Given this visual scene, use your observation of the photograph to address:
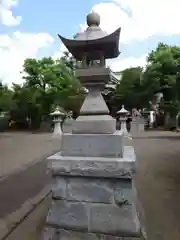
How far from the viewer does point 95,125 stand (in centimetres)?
288

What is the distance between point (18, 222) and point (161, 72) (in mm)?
18471

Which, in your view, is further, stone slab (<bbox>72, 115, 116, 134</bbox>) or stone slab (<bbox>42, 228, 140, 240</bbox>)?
stone slab (<bbox>72, 115, 116, 134</bbox>)

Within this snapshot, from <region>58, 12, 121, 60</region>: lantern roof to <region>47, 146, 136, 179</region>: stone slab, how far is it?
1321mm

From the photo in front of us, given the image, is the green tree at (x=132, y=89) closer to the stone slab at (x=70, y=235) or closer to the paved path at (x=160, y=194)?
the paved path at (x=160, y=194)

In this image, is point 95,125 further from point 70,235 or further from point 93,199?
point 70,235

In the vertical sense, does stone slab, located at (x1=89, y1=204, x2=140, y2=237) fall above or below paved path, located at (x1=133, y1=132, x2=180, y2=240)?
above

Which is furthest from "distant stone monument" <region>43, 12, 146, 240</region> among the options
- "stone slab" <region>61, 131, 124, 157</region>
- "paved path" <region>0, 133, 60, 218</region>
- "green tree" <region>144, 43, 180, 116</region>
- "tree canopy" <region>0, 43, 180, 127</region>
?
"green tree" <region>144, 43, 180, 116</region>

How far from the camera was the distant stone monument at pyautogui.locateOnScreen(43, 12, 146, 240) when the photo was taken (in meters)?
2.58

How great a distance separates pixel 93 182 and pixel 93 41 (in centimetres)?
160

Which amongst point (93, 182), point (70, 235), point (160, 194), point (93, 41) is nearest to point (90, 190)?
point (93, 182)

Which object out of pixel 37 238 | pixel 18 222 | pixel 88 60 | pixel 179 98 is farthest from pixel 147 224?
pixel 179 98

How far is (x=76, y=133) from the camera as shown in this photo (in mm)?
2949

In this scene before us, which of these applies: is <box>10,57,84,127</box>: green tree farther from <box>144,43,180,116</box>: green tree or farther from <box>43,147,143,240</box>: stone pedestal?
<box>43,147,143,240</box>: stone pedestal

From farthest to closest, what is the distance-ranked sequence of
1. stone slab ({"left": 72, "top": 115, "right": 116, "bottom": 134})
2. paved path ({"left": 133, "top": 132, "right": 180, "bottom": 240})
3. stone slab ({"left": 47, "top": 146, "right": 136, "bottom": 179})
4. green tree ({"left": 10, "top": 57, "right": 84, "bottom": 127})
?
green tree ({"left": 10, "top": 57, "right": 84, "bottom": 127}), paved path ({"left": 133, "top": 132, "right": 180, "bottom": 240}), stone slab ({"left": 72, "top": 115, "right": 116, "bottom": 134}), stone slab ({"left": 47, "top": 146, "right": 136, "bottom": 179})
